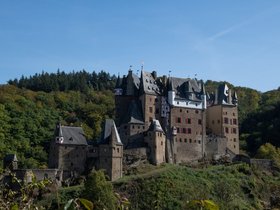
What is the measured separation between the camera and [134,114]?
6262 cm

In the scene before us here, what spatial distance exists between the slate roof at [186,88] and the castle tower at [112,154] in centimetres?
1237

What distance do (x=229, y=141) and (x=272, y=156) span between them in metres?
7.83

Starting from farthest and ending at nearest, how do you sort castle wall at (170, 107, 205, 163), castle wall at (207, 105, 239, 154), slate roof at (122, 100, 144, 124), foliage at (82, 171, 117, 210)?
1. castle wall at (207, 105, 239, 154)
2. castle wall at (170, 107, 205, 163)
3. slate roof at (122, 100, 144, 124)
4. foliage at (82, 171, 117, 210)

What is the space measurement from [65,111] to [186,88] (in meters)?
50.0

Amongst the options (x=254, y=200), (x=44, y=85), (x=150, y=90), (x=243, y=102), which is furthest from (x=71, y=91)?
(x=254, y=200)

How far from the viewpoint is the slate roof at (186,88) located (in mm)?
66688

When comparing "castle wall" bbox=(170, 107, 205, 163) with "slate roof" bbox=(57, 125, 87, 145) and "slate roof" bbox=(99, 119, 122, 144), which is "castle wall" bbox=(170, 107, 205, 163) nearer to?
"slate roof" bbox=(99, 119, 122, 144)

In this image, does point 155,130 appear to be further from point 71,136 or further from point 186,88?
point 71,136

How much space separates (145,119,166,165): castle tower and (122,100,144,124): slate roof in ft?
7.12

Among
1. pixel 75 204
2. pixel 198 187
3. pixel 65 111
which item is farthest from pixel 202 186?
pixel 65 111

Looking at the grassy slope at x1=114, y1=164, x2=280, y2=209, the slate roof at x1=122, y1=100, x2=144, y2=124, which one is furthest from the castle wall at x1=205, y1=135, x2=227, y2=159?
the slate roof at x1=122, y1=100, x2=144, y2=124

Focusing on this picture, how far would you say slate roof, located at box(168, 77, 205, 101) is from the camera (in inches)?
2625

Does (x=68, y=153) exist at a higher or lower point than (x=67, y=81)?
lower

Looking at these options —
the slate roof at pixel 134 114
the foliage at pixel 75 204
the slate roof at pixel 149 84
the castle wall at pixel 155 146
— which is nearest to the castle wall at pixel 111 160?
the castle wall at pixel 155 146
